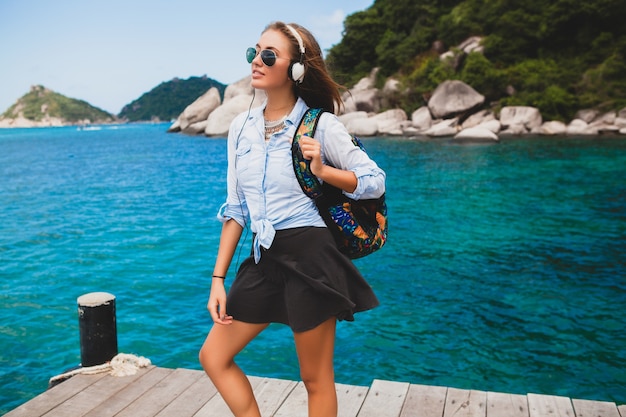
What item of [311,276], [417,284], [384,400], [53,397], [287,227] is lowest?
[417,284]

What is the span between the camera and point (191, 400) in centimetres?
378

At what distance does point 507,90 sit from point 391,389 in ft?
136

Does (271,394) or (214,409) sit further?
(271,394)

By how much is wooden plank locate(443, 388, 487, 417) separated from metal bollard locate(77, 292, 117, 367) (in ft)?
8.20

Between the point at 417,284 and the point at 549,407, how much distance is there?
5.82 meters

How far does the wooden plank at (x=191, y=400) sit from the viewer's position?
3.63 meters

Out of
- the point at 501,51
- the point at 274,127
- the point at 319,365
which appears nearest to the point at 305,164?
the point at 274,127

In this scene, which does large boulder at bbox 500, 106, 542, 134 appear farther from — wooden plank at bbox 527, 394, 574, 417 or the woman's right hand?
the woman's right hand

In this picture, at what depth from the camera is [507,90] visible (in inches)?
1647

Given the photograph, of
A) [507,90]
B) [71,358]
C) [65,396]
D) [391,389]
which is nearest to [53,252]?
[71,358]

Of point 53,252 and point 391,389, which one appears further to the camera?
point 53,252

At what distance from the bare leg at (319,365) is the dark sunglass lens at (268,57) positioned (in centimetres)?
105

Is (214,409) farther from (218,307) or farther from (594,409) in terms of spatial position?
(594,409)

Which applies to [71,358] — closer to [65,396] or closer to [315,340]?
[65,396]
